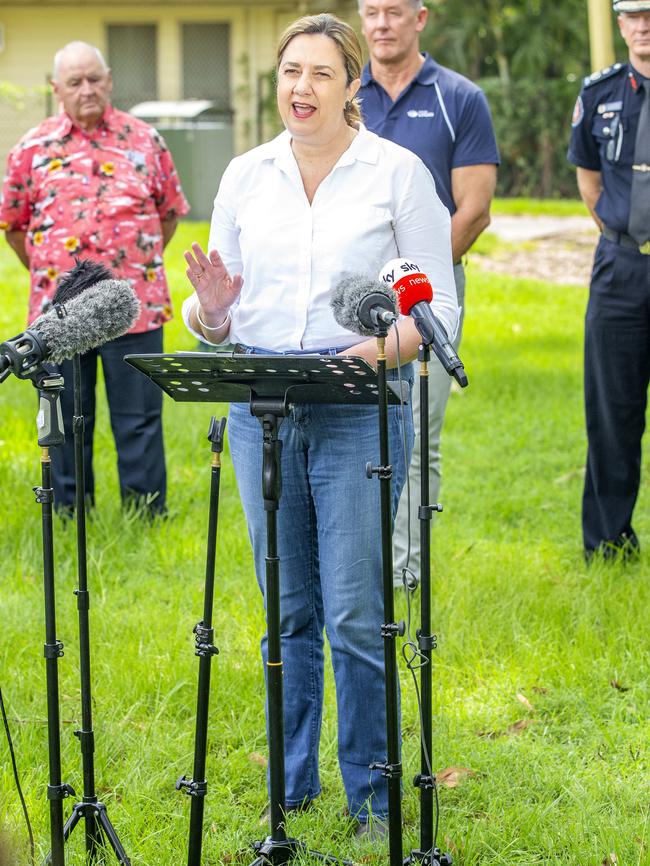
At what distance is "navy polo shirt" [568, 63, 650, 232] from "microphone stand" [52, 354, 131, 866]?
3.20m

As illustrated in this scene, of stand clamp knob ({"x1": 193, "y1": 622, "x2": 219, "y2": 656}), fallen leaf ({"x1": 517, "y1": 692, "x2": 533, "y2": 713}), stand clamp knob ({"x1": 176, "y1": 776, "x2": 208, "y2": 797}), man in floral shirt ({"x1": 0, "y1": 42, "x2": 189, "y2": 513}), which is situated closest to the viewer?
stand clamp knob ({"x1": 193, "y1": 622, "x2": 219, "y2": 656})

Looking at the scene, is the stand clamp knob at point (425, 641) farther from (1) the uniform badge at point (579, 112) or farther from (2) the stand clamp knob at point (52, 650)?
(1) the uniform badge at point (579, 112)

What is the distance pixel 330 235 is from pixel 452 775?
6.09ft

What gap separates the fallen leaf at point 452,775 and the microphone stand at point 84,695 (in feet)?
3.80

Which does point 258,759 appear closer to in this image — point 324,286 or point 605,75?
point 324,286

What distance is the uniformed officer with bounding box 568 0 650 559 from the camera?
18.0 ft

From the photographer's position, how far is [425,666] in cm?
312

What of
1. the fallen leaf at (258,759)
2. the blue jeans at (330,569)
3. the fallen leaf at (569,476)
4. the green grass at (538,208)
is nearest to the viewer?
the blue jeans at (330,569)

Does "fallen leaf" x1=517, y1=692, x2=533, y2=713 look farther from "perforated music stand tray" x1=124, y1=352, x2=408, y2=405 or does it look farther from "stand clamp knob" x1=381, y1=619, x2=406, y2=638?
"perforated music stand tray" x1=124, y1=352, x2=408, y2=405

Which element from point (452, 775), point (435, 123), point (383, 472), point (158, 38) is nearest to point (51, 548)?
point (383, 472)

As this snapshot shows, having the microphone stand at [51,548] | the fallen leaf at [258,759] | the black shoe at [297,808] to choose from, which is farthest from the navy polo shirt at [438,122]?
the microphone stand at [51,548]

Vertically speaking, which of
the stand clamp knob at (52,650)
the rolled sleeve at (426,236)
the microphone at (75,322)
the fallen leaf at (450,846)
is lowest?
the fallen leaf at (450,846)

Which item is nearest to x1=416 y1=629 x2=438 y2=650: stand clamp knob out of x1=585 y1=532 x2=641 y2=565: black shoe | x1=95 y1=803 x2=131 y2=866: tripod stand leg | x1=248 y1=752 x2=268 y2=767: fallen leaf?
x1=95 y1=803 x2=131 y2=866: tripod stand leg

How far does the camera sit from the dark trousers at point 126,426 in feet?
20.7
